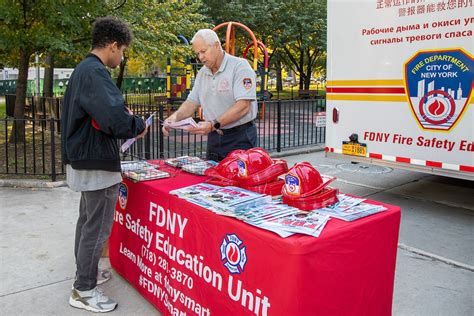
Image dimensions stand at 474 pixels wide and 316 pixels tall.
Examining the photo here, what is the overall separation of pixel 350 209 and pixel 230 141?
163 cm

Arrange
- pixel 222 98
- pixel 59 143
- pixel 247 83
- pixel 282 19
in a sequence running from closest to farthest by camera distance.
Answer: pixel 247 83, pixel 222 98, pixel 59 143, pixel 282 19

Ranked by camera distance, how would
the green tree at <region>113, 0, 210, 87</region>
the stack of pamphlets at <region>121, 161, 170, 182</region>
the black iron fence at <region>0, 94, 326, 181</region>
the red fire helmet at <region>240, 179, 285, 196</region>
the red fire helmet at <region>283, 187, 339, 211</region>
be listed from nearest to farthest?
1. the red fire helmet at <region>283, 187, 339, 211</region>
2. the red fire helmet at <region>240, 179, 285, 196</region>
3. the stack of pamphlets at <region>121, 161, 170, 182</region>
4. the black iron fence at <region>0, 94, 326, 181</region>
5. the green tree at <region>113, 0, 210, 87</region>

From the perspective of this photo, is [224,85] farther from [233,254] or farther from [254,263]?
[254,263]

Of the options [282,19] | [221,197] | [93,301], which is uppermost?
[282,19]

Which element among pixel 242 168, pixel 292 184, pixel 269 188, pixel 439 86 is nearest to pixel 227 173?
pixel 242 168

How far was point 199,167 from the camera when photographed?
151 inches

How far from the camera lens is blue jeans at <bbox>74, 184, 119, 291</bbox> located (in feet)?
10.9

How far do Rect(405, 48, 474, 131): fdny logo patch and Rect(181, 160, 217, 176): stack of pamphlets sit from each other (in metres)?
2.87

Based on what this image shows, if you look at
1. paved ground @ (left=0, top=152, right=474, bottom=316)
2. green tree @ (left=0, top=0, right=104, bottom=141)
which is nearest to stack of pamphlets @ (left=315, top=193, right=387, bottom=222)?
paved ground @ (left=0, top=152, right=474, bottom=316)

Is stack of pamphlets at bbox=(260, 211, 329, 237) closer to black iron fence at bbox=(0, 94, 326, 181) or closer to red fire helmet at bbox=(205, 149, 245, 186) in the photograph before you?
red fire helmet at bbox=(205, 149, 245, 186)

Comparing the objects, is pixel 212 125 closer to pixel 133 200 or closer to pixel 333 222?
pixel 133 200

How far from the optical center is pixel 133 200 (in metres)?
3.63

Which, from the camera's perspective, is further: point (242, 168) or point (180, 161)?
point (180, 161)

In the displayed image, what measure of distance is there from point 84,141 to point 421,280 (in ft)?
9.66
